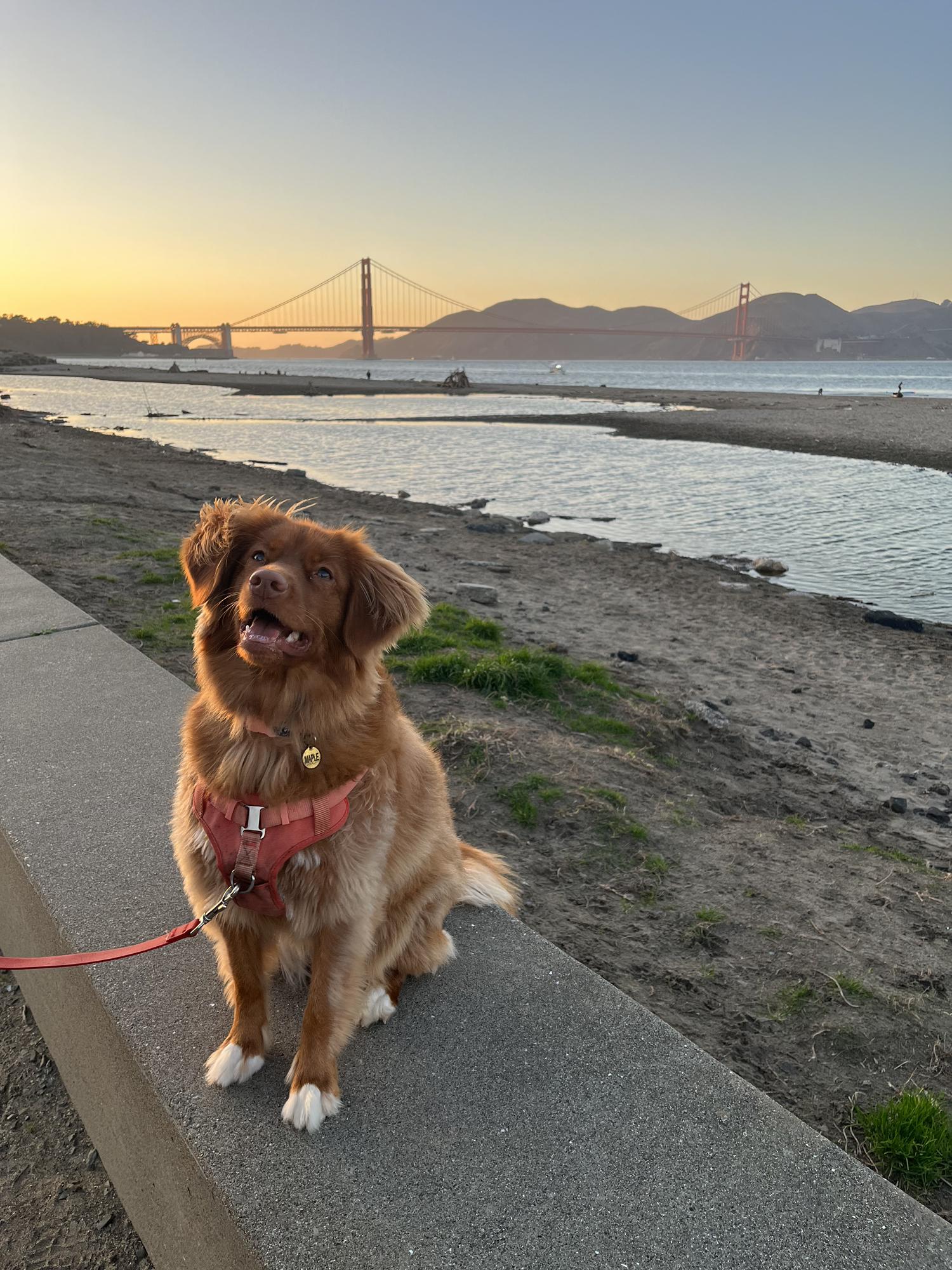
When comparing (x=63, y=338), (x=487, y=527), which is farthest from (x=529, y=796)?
(x=63, y=338)

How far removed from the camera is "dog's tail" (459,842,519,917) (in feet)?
10.8

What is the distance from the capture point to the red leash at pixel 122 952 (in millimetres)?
2357

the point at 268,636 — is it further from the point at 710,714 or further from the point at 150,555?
the point at 150,555

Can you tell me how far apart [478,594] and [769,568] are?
5.61 metres

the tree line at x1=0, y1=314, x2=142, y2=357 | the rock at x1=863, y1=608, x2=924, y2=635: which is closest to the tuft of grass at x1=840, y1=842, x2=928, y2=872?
the rock at x1=863, y1=608, x2=924, y2=635

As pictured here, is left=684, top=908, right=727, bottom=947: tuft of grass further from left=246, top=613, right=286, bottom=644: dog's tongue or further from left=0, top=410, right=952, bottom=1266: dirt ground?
left=246, top=613, right=286, bottom=644: dog's tongue

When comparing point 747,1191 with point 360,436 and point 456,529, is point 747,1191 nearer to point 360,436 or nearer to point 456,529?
point 456,529

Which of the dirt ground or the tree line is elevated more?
the tree line

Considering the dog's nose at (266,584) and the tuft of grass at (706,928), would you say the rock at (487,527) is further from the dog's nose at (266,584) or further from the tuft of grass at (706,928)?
the dog's nose at (266,584)

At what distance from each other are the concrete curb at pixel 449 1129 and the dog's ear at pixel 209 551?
1.30 metres

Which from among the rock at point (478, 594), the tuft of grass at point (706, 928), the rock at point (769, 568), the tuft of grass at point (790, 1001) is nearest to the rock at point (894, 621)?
the rock at point (769, 568)

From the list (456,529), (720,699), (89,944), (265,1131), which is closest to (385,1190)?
(265,1131)

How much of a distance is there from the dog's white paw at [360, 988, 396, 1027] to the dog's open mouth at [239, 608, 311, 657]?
3.84 ft

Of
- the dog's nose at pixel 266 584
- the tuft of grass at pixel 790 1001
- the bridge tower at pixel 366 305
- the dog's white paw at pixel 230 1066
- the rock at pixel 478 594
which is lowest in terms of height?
the tuft of grass at pixel 790 1001
